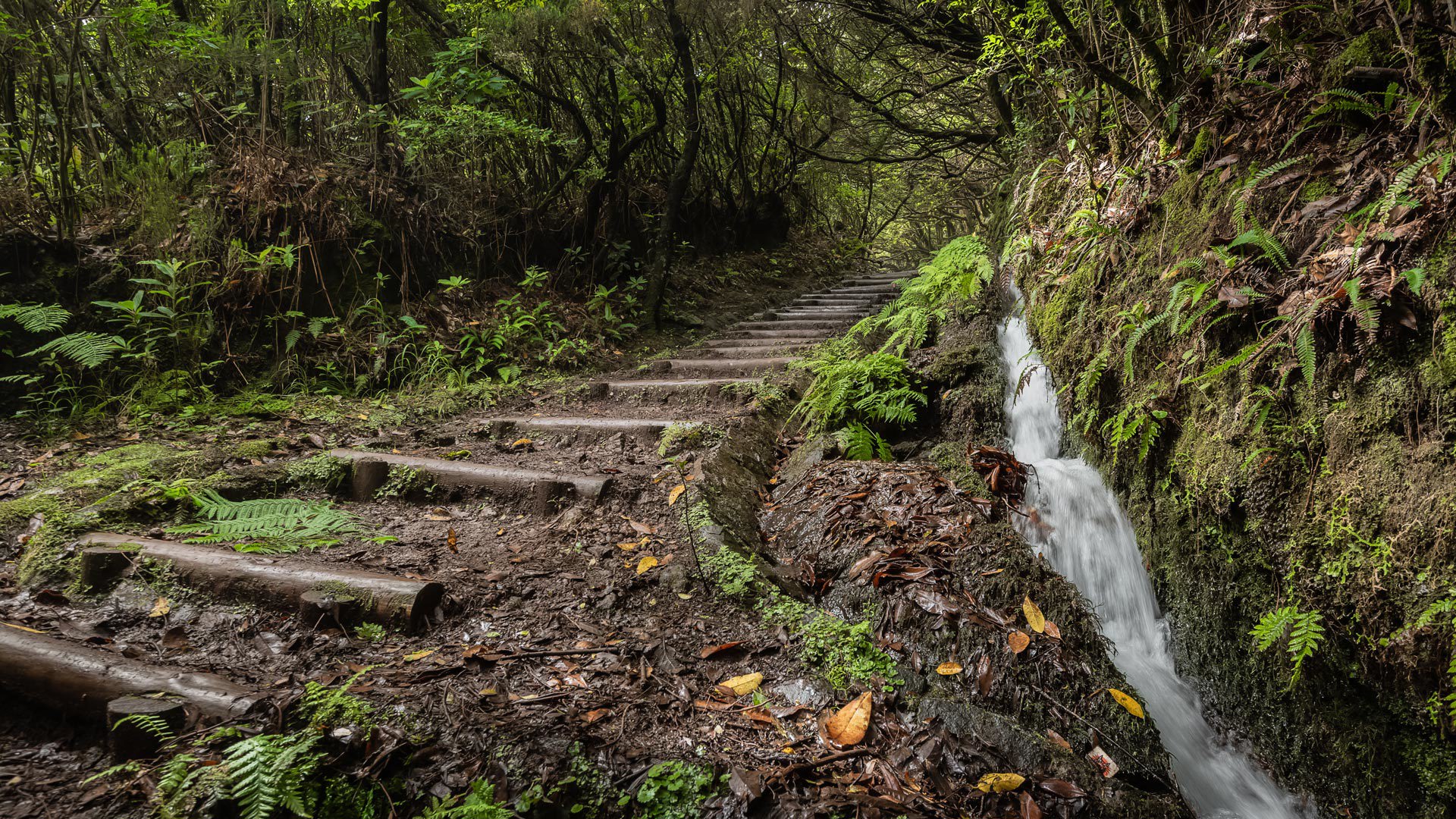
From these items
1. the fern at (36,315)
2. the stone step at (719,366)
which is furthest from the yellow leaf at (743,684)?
the fern at (36,315)

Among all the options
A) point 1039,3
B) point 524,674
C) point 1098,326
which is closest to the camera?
point 524,674

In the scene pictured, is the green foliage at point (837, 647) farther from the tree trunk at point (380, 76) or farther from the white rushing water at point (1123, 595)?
the tree trunk at point (380, 76)

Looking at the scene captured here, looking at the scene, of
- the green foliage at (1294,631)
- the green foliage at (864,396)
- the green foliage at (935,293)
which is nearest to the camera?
the green foliage at (1294,631)

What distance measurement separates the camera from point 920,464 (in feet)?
12.8

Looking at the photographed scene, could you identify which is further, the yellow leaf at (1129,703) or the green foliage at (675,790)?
the yellow leaf at (1129,703)

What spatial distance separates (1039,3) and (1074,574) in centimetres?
461

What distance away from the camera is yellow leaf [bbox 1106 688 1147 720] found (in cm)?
236

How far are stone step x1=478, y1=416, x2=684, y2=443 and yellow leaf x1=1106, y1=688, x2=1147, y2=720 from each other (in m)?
3.13

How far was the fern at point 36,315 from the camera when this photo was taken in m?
4.59

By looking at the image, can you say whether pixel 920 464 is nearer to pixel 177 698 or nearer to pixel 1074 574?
pixel 1074 574

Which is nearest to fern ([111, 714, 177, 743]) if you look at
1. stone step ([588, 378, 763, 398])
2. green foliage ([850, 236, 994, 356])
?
stone step ([588, 378, 763, 398])

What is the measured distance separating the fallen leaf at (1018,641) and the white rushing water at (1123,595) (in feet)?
2.24

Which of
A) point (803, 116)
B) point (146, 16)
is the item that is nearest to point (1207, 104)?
point (146, 16)

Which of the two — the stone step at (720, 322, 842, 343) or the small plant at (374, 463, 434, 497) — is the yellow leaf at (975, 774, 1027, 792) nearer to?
the small plant at (374, 463, 434, 497)
